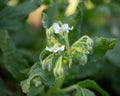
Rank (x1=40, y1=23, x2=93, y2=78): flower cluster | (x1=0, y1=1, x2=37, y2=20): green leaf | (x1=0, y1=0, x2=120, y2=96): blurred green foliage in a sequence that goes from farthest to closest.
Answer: (x1=0, y1=1, x2=37, y2=20): green leaf, (x1=0, y1=0, x2=120, y2=96): blurred green foliage, (x1=40, y1=23, x2=93, y2=78): flower cluster

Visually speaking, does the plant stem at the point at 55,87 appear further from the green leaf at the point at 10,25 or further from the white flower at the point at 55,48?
the green leaf at the point at 10,25

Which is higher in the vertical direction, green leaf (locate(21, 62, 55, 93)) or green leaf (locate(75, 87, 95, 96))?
green leaf (locate(21, 62, 55, 93))

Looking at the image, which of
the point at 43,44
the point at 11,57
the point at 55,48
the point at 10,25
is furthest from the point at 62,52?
the point at 43,44

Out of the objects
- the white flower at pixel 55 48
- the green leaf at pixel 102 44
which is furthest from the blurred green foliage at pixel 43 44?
the white flower at pixel 55 48

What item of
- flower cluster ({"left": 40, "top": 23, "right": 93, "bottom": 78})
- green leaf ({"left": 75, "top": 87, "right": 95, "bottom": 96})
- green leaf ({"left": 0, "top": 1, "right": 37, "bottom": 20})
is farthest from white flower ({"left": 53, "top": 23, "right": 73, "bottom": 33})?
green leaf ({"left": 0, "top": 1, "right": 37, "bottom": 20})

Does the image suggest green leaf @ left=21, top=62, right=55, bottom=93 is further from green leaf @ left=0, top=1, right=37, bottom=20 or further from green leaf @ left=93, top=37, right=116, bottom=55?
green leaf @ left=0, top=1, right=37, bottom=20

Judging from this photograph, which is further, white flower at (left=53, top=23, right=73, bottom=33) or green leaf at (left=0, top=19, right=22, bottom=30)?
green leaf at (left=0, top=19, right=22, bottom=30)

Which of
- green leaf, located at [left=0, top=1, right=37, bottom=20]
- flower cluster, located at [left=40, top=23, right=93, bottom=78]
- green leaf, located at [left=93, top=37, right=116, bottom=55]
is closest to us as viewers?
flower cluster, located at [left=40, top=23, right=93, bottom=78]

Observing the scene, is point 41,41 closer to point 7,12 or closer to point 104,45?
point 7,12
